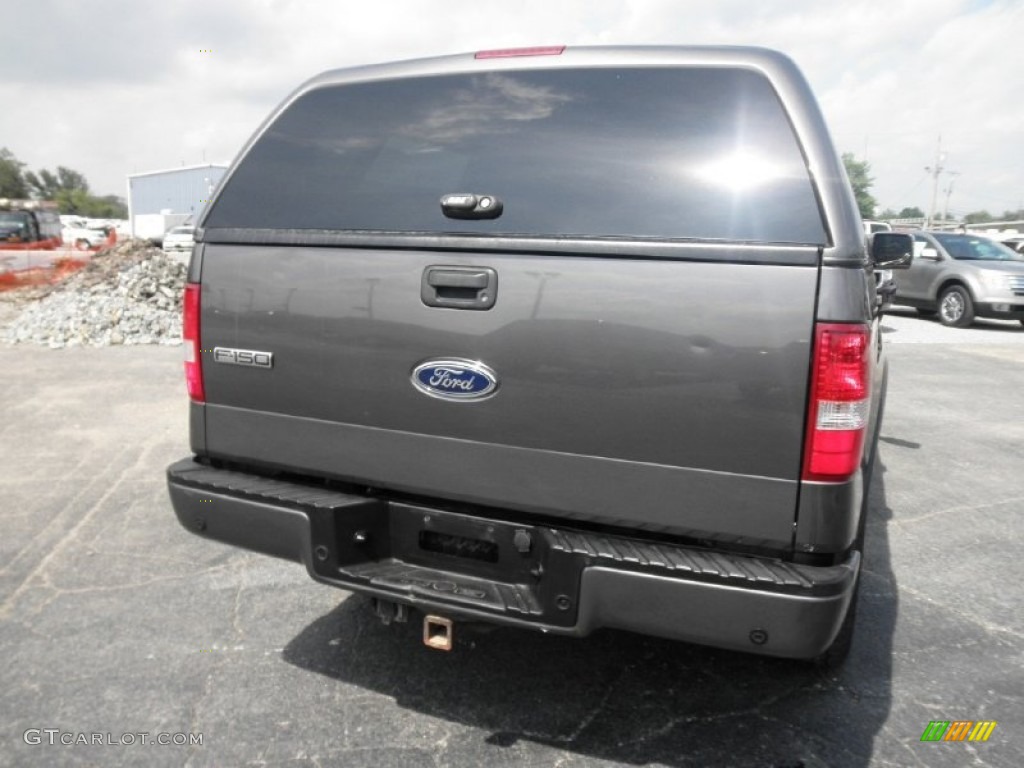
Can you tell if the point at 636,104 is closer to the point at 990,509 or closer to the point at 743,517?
the point at 743,517

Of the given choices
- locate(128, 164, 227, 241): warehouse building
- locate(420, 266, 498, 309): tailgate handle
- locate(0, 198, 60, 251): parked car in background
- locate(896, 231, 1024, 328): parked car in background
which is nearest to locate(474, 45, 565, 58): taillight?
locate(420, 266, 498, 309): tailgate handle

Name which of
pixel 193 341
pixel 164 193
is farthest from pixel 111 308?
pixel 164 193

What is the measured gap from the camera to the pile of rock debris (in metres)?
11.1

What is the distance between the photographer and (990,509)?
5203mm

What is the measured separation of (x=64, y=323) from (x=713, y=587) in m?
11.3

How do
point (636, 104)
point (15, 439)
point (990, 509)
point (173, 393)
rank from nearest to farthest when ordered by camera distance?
1. point (636, 104)
2. point (990, 509)
3. point (15, 439)
4. point (173, 393)

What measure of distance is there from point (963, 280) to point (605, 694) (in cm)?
1444

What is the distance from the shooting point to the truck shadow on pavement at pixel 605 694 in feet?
8.93

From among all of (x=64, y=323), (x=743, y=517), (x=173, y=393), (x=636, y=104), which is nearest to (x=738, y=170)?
(x=636, y=104)

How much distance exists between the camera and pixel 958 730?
2844 mm

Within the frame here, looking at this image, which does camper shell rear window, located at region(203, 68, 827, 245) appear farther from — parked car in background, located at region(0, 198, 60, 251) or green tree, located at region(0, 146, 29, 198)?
green tree, located at region(0, 146, 29, 198)

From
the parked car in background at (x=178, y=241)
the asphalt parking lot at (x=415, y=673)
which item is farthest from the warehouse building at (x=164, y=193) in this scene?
the asphalt parking lot at (x=415, y=673)

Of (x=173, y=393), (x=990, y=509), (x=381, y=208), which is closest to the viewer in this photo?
(x=381, y=208)

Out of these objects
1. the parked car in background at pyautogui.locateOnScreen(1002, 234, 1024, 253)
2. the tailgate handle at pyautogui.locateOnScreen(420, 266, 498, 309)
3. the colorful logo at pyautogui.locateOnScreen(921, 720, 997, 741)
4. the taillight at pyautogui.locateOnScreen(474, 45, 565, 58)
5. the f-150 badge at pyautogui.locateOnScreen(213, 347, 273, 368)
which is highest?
the taillight at pyautogui.locateOnScreen(474, 45, 565, 58)
